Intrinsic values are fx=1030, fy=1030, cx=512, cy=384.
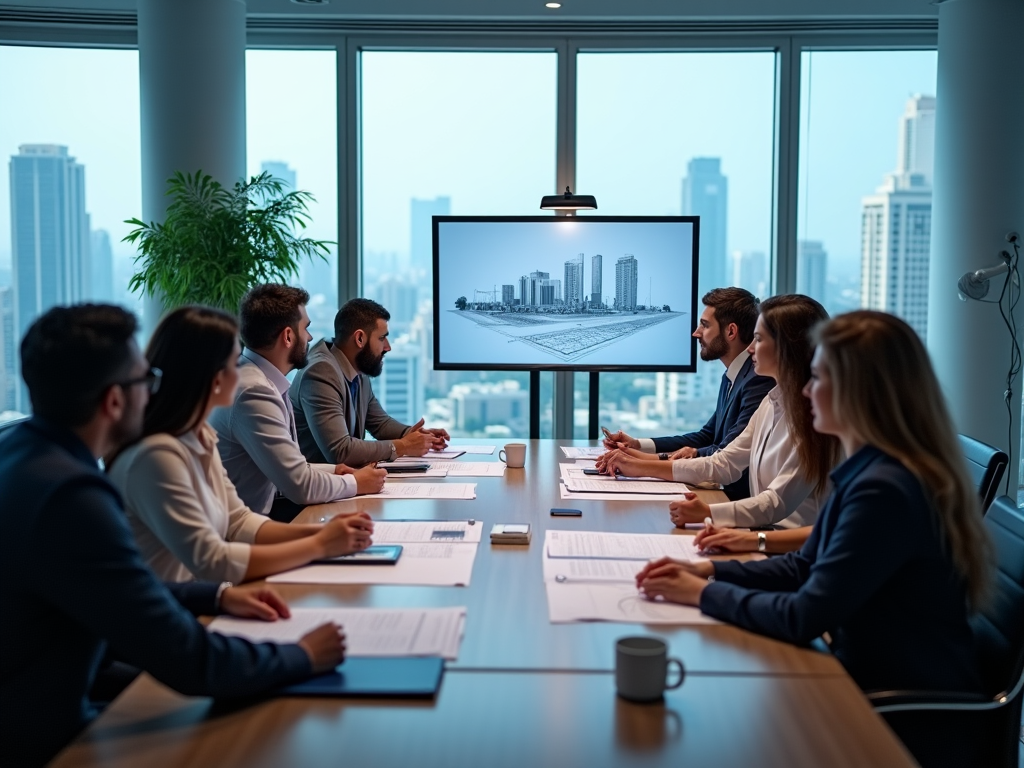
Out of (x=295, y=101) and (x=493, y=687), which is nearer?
(x=493, y=687)

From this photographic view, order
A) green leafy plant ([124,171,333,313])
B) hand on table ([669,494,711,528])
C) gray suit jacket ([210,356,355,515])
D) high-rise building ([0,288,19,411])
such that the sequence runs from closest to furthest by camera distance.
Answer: hand on table ([669,494,711,528]) < gray suit jacket ([210,356,355,515]) < green leafy plant ([124,171,333,313]) < high-rise building ([0,288,19,411])

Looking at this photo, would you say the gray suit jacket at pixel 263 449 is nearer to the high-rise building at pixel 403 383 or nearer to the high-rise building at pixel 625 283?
the high-rise building at pixel 625 283

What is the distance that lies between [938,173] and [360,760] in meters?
5.03

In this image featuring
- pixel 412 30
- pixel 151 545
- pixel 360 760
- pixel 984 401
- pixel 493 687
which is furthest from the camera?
pixel 412 30

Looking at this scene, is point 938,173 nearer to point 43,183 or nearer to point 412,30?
point 412,30

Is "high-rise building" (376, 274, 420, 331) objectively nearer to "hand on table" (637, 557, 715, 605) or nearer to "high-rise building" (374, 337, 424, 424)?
"high-rise building" (374, 337, 424, 424)

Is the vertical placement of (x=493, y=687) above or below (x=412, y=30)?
below

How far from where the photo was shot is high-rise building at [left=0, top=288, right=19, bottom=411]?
5984 millimetres

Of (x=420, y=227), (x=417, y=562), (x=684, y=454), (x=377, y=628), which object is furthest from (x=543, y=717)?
(x=420, y=227)

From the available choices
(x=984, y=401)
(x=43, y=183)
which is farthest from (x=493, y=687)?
(x=43, y=183)

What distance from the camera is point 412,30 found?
5969mm

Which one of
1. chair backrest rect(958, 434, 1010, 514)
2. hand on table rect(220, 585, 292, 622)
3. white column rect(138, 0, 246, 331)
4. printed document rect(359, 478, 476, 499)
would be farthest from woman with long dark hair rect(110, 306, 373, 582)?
white column rect(138, 0, 246, 331)

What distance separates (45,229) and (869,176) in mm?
4900

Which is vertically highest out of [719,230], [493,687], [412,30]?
[412,30]
